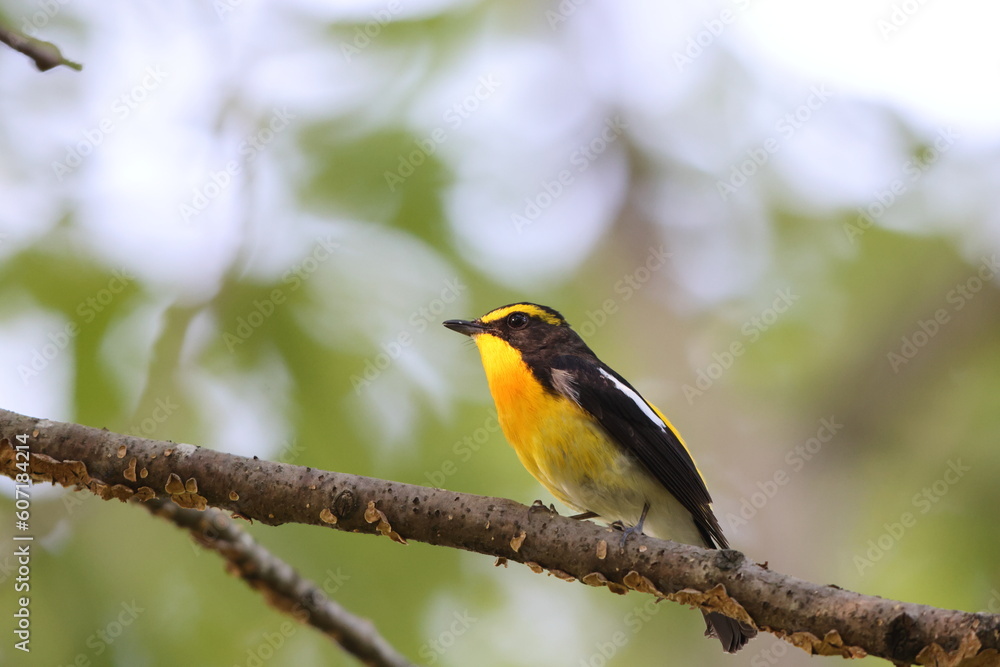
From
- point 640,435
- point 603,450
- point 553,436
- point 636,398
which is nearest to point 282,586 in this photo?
point 553,436

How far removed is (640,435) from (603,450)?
0.19m

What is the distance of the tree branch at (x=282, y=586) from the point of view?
340 cm

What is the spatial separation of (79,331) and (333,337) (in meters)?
1.20

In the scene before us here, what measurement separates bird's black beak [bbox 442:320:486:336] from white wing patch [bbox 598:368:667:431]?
2.49 feet

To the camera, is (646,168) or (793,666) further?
(646,168)

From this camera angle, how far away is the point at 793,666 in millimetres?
4984

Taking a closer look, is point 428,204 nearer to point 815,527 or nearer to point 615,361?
point 615,361

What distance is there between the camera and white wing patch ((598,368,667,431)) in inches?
166

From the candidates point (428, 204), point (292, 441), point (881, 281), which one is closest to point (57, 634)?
point (292, 441)

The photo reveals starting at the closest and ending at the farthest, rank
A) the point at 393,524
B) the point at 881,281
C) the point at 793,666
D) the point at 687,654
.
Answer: the point at 393,524, the point at 793,666, the point at 687,654, the point at 881,281

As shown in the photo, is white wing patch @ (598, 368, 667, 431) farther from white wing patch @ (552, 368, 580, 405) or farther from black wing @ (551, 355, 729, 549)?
white wing patch @ (552, 368, 580, 405)

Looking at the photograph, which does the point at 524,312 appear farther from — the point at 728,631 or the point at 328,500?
the point at 328,500

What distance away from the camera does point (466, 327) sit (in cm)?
475

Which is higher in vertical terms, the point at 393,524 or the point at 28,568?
the point at 393,524
